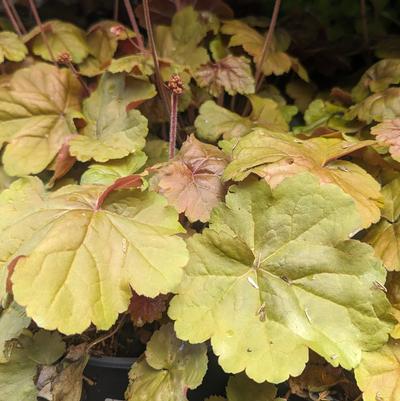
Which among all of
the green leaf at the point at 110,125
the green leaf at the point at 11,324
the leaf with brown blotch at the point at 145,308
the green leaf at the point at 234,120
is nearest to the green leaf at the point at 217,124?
the green leaf at the point at 234,120

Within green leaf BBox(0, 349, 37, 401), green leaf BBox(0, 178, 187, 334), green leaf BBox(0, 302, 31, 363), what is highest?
green leaf BBox(0, 178, 187, 334)

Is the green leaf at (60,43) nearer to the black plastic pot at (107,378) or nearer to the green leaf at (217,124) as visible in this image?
the green leaf at (217,124)

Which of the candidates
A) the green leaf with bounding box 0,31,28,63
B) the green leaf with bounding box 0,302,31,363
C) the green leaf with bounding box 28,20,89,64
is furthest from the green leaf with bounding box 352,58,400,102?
the green leaf with bounding box 0,302,31,363

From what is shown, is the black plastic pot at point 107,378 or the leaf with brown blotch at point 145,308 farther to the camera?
the black plastic pot at point 107,378

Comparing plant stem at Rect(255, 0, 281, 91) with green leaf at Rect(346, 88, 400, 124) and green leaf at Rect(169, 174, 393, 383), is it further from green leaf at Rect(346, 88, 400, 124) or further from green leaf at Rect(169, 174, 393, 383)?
green leaf at Rect(169, 174, 393, 383)

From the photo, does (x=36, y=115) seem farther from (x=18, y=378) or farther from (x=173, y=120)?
(x=18, y=378)

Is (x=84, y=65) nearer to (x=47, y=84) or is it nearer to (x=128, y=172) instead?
(x=47, y=84)
